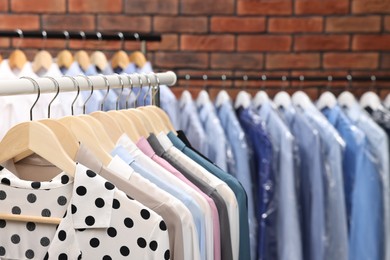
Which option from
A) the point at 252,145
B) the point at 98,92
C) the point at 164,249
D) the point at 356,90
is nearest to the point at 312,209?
the point at 252,145

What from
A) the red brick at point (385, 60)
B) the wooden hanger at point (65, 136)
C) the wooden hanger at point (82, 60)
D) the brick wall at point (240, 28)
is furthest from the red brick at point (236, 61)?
the wooden hanger at point (65, 136)

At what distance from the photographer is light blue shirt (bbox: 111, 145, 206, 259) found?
1.14 m

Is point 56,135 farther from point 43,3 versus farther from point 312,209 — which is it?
point 43,3

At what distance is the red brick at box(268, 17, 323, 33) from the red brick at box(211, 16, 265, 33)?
0.05m

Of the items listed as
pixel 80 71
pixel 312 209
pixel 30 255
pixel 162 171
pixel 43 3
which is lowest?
pixel 312 209

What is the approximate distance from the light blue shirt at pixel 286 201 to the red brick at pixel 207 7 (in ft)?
3.05

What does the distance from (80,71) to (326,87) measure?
1222 millimetres

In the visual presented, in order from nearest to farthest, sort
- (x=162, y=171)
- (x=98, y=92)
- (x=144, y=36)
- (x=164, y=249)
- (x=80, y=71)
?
(x=164, y=249) < (x=162, y=171) < (x=98, y=92) < (x=80, y=71) < (x=144, y=36)

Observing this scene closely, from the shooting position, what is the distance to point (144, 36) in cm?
225

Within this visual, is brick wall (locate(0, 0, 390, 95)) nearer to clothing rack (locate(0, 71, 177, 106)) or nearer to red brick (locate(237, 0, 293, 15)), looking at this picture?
red brick (locate(237, 0, 293, 15))

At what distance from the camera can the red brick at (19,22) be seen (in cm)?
288

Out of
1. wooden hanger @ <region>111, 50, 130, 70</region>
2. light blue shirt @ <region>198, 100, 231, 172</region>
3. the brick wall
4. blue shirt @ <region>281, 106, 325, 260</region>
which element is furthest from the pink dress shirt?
the brick wall

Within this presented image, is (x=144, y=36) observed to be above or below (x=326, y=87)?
above

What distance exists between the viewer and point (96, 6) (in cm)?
286
